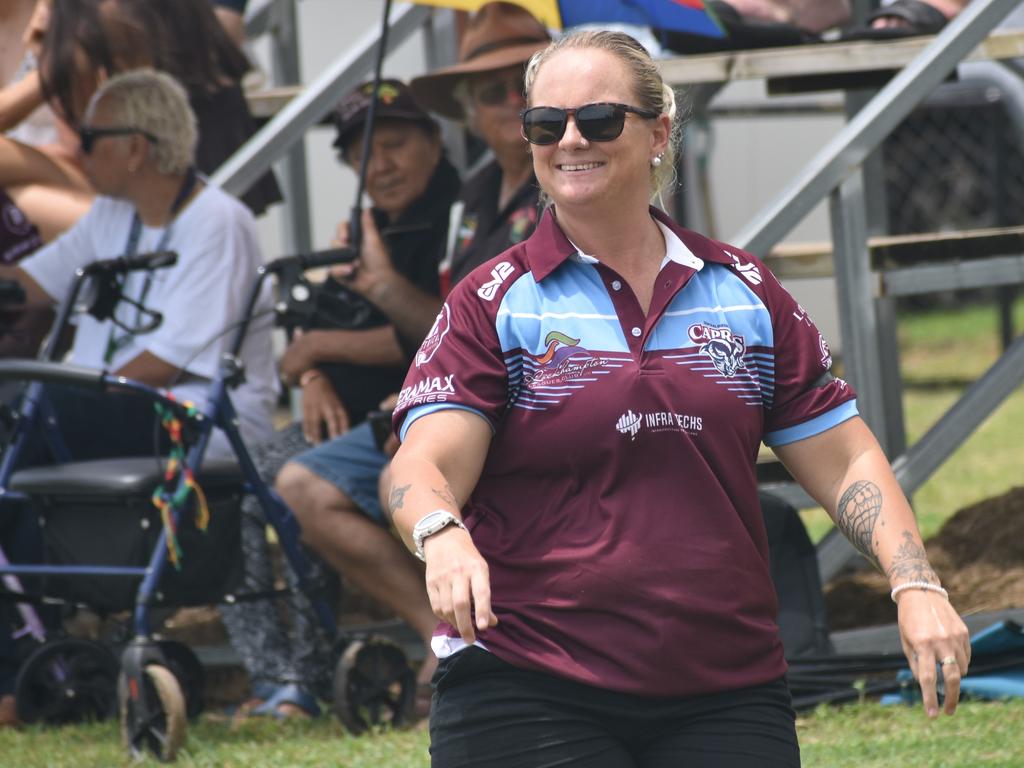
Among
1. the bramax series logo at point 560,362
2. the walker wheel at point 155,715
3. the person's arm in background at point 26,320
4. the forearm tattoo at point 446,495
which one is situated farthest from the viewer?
the person's arm in background at point 26,320

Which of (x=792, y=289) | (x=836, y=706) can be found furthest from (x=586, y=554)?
(x=792, y=289)

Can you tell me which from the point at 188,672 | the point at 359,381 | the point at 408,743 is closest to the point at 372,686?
the point at 408,743

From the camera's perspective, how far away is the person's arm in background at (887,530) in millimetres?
2404

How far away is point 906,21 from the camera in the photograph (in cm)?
555

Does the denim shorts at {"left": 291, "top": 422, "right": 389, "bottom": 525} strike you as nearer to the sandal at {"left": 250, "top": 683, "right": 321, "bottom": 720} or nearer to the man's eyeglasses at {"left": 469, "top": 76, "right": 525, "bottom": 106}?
the sandal at {"left": 250, "top": 683, "right": 321, "bottom": 720}

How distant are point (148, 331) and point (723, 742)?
2.93 m

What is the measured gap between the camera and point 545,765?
251 centimetres

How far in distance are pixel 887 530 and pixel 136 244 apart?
3501 mm

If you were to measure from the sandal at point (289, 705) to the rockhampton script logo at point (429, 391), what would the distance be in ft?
8.57

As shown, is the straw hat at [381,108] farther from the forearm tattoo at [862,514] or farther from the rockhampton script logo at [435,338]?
the forearm tattoo at [862,514]

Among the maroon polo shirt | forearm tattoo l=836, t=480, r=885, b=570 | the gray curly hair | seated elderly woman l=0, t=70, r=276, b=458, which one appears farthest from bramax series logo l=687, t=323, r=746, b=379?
the gray curly hair

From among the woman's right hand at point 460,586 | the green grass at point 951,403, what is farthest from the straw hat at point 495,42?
the woman's right hand at point 460,586

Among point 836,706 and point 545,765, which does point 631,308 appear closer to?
point 545,765

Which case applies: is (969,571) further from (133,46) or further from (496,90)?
(133,46)
